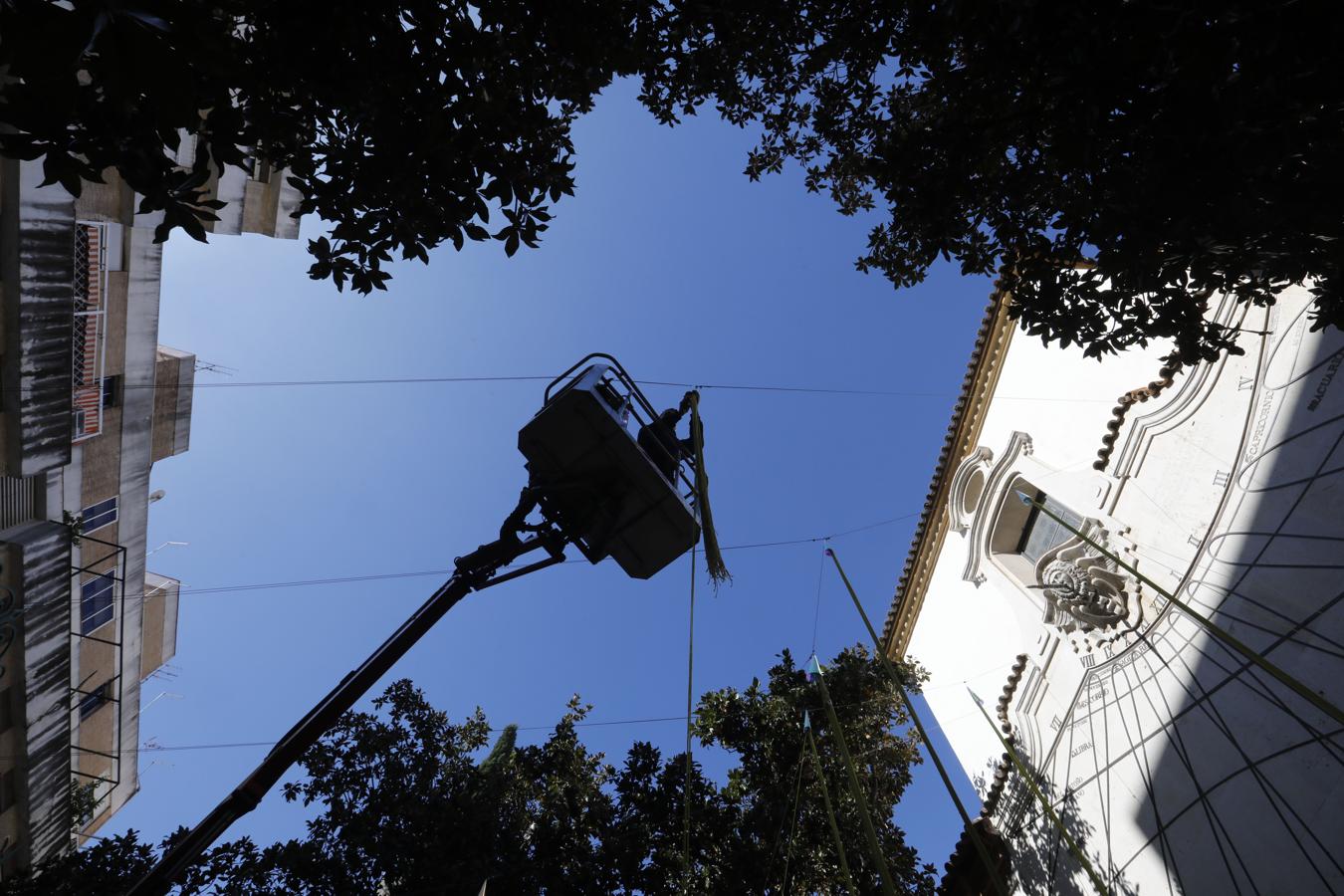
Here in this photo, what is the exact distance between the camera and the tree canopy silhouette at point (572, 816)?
6.60 metres

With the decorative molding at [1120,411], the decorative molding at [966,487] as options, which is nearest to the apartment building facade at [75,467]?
the decorative molding at [966,487]

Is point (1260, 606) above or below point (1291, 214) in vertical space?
below

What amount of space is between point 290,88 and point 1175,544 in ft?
39.4

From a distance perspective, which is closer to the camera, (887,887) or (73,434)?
(887,887)

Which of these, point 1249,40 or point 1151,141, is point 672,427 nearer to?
point 1151,141

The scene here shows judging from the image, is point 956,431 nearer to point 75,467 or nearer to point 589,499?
point 589,499

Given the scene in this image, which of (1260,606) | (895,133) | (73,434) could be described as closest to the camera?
→ (895,133)

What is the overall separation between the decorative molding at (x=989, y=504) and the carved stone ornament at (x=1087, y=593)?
1817 millimetres

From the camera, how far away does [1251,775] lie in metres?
7.36

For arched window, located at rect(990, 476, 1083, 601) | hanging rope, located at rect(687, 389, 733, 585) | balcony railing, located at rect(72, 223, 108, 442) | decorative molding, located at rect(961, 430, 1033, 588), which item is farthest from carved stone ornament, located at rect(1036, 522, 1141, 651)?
balcony railing, located at rect(72, 223, 108, 442)

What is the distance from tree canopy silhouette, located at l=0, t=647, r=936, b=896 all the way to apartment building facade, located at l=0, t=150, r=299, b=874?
553cm

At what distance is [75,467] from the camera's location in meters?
11.7

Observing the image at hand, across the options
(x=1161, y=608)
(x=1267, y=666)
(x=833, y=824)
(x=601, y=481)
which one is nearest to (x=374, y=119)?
(x=601, y=481)

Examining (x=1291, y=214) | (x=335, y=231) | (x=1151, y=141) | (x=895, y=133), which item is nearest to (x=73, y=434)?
(x=335, y=231)
